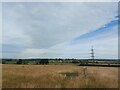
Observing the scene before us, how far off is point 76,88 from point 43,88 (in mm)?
2222

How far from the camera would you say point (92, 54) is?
101 m

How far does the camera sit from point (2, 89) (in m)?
18.6

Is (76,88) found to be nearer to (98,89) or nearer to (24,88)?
(98,89)

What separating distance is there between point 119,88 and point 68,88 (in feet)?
11.5

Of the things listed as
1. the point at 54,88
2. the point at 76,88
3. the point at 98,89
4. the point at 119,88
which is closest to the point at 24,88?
the point at 54,88

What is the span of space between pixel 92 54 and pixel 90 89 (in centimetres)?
8289

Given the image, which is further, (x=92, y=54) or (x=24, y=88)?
(x=92, y=54)

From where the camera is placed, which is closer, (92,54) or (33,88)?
(33,88)

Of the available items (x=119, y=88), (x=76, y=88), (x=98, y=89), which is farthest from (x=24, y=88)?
(x=119, y=88)

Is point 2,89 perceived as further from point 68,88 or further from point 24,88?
point 68,88

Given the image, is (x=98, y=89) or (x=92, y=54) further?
(x=92, y=54)

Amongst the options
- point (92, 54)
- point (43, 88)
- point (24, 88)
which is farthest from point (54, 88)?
point (92, 54)

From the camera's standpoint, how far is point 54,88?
18.7 metres

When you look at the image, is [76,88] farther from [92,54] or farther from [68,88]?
[92,54]
